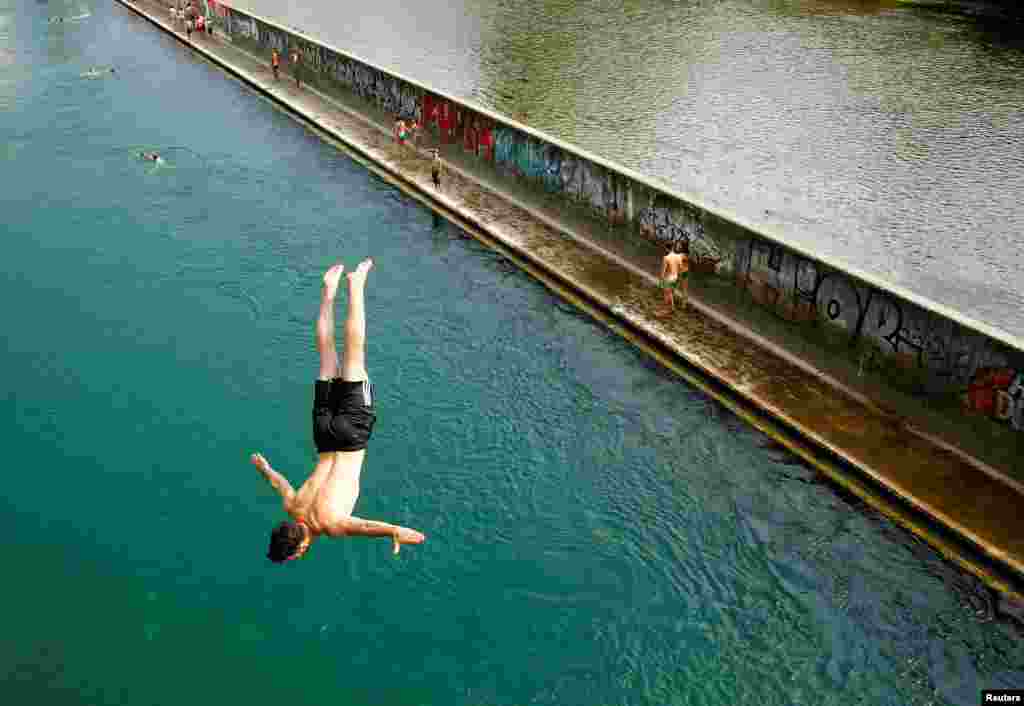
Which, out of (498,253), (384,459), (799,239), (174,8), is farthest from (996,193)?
(174,8)

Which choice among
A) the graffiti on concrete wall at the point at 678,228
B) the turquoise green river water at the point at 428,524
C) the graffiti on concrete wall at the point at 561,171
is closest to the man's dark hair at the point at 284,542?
the turquoise green river water at the point at 428,524

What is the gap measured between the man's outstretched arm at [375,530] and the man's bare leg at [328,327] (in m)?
1.57

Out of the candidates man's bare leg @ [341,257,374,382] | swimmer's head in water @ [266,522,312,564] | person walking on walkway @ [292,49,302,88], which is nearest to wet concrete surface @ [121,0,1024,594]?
man's bare leg @ [341,257,374,382]

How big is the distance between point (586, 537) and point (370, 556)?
139 inches

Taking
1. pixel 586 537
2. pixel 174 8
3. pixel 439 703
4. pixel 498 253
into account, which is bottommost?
pixel 439 703

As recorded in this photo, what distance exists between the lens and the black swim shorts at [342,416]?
8734 mm

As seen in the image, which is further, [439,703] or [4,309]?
[4,309]

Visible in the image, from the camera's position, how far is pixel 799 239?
2609cm

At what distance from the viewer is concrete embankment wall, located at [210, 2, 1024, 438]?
530 inches

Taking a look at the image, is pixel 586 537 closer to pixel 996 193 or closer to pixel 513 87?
pixel 996 193

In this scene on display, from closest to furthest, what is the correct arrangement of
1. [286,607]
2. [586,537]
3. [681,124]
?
[286,607] < [586,537] < [681,124]

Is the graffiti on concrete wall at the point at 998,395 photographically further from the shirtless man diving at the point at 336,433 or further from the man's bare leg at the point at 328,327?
the man's bare leg at the point at 328,327

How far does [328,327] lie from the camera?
29.2 ft

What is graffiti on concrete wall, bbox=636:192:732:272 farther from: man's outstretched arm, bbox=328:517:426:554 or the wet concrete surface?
man's outstretched arm, bbox=328:517:426:554
